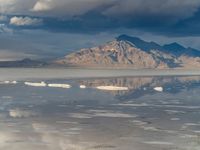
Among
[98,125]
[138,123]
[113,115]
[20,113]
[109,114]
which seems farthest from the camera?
[109,114]

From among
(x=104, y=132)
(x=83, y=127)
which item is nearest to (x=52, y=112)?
(x=83, y=127)

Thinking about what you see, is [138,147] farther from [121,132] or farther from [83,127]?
[83,127]

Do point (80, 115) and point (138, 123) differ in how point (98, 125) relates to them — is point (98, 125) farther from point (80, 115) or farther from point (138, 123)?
point (80, 115)

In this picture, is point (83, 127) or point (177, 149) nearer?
point (177, 149)

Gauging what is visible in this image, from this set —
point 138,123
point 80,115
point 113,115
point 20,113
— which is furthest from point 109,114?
point 20,113

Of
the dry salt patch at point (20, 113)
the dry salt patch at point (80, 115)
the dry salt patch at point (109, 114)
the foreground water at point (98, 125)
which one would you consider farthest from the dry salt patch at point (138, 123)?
the dry salt patch at point (20, 113)

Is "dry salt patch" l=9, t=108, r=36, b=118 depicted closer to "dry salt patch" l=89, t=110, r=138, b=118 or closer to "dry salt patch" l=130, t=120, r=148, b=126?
"dry salt patch" l=89, t=110, r=138, b=118

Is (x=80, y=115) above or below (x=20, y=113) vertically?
below

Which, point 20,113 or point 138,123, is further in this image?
point 20,113

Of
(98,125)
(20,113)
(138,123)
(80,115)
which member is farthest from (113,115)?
(20,113)

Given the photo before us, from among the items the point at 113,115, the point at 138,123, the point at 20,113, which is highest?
the point at 20,113

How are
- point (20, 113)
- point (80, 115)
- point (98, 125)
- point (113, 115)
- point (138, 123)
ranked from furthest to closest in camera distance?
point (20, 113), point (113, 115), point (80, 115), point (138, 123), point (98, 125)
